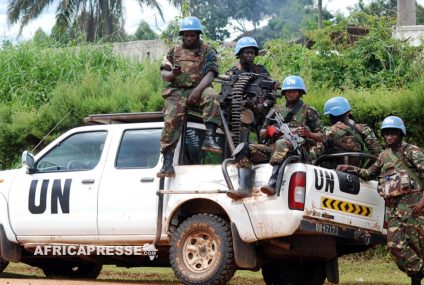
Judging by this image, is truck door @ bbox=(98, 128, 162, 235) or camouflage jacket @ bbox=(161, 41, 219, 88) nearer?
truck door @ bbox=(98, 128, 162, 235)

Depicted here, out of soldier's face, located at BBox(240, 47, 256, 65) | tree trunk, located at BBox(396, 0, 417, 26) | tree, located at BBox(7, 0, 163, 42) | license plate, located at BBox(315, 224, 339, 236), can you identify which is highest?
tree, located at BBox(7, 0, 163, 42)

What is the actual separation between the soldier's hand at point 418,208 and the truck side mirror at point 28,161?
4.05 metres

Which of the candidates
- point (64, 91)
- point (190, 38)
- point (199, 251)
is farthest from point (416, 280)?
point (64, 91)

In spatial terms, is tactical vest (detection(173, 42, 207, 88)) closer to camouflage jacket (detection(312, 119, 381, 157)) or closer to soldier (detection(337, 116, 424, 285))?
camouflage jacket (detection(312, 119, 381, 157))

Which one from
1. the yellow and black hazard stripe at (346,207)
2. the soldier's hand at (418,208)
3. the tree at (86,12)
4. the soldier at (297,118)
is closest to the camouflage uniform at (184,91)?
the soldier at (297,118)

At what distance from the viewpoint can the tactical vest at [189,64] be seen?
998cm

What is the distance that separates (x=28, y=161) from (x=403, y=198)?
398 cm

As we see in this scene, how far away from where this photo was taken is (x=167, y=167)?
31.4 feet

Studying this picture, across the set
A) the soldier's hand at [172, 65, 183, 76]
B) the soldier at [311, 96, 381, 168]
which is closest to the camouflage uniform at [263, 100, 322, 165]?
the soldier at [311, 96, 381, 168]

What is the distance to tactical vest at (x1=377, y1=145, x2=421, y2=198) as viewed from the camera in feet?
30.9

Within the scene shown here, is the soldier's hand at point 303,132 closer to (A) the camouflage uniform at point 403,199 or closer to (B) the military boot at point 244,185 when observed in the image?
(A) the camouflage uniform at point 403,199

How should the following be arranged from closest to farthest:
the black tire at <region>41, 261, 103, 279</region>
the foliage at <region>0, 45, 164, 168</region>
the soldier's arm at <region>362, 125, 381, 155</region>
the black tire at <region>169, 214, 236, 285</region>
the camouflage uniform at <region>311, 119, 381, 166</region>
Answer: the black tire at <region>169, 214, 236, 285</region> < the camouflage uniform at <region>311, 119, 381, 166</region> < the soldier's arm at <region>362, 125, 381, 155</region> < the black tire at <region>41, 261, 103, 279</region> < the foliage at <region>0, 45, 164, 168</region>

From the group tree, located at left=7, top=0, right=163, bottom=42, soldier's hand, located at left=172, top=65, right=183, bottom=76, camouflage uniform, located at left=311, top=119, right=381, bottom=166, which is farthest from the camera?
tree, located at left=7, top=0, right=163, bottom=42

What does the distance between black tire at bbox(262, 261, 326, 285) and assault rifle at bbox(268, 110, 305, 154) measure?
5.28 ft
